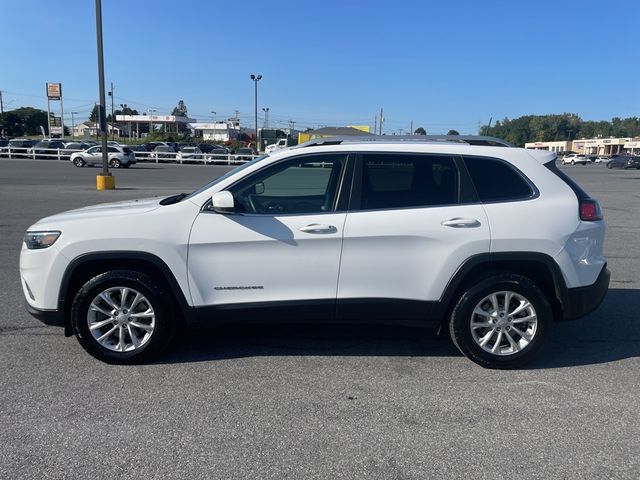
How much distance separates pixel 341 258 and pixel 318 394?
104 cm

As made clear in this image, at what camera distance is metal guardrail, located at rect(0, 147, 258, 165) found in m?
46.3

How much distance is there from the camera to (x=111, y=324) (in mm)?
4223

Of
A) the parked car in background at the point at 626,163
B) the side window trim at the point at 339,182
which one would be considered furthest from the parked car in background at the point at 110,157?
the parked car in background at the point at 626,163

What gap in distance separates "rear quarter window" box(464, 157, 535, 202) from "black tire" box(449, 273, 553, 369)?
25.2 inches

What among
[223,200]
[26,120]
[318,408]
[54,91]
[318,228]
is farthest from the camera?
[26,120]

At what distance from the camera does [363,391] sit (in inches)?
152

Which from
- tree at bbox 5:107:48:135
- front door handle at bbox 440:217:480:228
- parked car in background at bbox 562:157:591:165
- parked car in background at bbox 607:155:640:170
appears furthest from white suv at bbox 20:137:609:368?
tree at bbox 5:107:48:135

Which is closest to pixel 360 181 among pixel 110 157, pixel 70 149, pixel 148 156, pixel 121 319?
pixel 121 319

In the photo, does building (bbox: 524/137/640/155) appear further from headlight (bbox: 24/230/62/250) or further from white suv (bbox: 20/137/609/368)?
headlight (bbox: 24/230/62/250)

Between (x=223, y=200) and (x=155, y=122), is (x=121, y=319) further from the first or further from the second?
(x=155, y=122)

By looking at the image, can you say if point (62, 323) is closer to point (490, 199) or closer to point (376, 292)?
point (376, 292)

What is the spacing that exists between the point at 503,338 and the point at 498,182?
127cm

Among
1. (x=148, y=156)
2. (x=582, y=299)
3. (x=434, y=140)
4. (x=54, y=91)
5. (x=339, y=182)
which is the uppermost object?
(x=54, y=91)

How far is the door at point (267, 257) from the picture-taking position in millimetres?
4098
